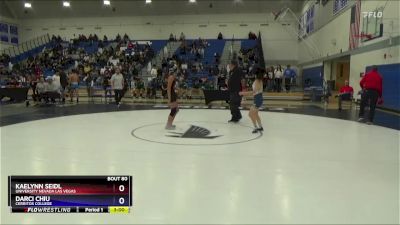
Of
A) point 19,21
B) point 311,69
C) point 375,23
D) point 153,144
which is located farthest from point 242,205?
point 19,21

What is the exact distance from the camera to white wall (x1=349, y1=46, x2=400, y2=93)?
42.2ft

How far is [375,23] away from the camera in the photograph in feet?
46.2

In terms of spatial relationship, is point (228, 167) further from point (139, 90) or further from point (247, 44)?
point (247, 44)

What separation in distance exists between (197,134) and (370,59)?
10683 mm

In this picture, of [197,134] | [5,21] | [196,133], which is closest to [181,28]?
[5,21]

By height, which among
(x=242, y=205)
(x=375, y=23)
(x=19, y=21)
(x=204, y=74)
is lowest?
(x=242, y=205)

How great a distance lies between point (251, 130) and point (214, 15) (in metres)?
24.8

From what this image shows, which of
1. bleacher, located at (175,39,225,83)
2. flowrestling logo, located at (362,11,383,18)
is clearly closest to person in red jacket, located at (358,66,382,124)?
flowrestling logo, located at (362,11,383,18)

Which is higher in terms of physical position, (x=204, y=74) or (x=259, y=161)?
(x=204, y=74)

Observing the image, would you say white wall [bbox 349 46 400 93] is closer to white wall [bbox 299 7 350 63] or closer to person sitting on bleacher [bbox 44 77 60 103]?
white wall [bbox 299 7 350 63]

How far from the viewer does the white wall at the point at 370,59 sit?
1287 cm

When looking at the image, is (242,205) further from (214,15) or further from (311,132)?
(214,15)
